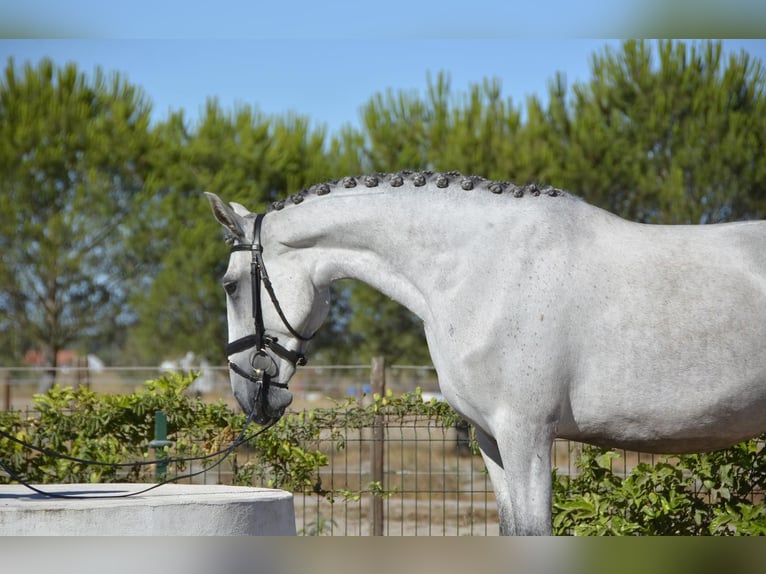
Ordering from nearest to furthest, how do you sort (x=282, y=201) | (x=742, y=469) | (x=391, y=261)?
(x=391, y=261) → (x=282, y=201) → (x=742, y=469)

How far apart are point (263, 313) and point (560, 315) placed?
4.27 feet

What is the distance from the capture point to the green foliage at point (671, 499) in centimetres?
596

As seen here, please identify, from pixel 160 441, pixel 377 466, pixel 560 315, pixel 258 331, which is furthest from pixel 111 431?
pixel 560 315

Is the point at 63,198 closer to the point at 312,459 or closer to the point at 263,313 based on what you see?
the point at 312,459

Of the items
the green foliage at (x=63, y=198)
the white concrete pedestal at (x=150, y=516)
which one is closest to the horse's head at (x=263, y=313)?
the white concrete pedestal at (x=150, y=516)

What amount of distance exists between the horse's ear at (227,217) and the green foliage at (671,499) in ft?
9.76

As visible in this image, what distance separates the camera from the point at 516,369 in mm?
3594

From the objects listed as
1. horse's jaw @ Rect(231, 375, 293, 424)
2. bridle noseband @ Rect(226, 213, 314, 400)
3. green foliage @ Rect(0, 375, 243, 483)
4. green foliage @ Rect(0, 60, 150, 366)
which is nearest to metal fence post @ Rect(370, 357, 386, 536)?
green foliage @ Rect(0, 375, 243, 483)

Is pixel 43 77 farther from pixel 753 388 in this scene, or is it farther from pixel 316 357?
pixel 753 388

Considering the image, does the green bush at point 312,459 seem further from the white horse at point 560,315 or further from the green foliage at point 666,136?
the green foliage at point 666,136

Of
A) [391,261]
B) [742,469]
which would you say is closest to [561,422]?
[391,261]

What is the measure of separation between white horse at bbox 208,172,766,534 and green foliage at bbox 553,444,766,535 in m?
2.26

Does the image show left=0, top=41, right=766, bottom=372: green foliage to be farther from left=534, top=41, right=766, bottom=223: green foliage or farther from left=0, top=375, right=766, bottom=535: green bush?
left=0, top=375, right=766, bottom=535: green bush

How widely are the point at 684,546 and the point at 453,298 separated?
1324mm
